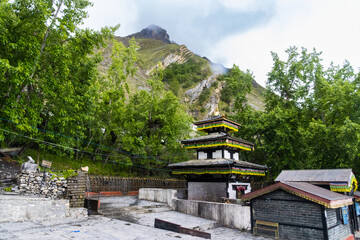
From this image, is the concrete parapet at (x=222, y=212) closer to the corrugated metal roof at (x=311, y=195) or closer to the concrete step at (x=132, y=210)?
the concrete step at (x=132, y=210)

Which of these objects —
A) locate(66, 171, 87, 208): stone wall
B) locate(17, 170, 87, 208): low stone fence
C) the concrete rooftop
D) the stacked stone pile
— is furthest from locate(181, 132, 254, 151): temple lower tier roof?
the stacked stone pile

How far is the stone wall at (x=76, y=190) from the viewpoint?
1154 centimetres

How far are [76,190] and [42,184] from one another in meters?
2.98

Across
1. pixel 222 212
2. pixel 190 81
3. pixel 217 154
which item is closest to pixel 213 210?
pixel 222 212

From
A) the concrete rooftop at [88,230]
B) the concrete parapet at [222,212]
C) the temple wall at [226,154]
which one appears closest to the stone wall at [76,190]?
the concrete rooftop at [88,230]

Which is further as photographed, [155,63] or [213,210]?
[155,63]

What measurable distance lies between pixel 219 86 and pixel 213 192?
8284 centimetres

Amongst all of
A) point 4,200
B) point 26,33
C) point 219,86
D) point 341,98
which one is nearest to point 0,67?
point 26,33

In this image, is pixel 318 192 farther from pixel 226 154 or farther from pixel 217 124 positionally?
pixel 217 124

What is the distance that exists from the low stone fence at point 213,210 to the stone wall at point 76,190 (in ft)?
24.1

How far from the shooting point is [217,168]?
17.3 m

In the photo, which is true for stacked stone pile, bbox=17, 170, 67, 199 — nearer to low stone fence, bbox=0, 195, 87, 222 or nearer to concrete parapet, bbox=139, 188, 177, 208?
low stone fence, bbox=0, 195, 87, 222

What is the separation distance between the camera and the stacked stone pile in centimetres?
1295

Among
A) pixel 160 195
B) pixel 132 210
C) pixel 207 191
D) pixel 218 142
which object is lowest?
pixel 132 210
